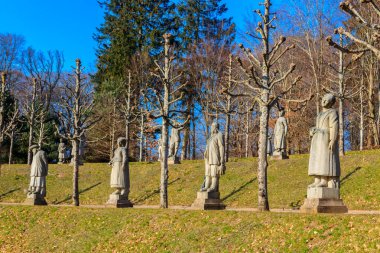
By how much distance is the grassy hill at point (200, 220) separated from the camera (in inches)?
459

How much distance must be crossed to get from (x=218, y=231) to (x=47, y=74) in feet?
152

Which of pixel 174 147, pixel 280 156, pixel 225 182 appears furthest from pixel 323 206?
pixel 174 147

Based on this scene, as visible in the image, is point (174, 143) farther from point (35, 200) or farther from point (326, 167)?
point (326, 167)

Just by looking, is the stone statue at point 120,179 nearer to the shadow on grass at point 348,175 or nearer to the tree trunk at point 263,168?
the tree trunk at point 263,168

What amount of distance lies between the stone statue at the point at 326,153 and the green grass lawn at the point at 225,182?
20.5 ft

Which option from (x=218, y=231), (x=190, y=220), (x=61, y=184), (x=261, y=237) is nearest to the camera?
(x=261, y=237)

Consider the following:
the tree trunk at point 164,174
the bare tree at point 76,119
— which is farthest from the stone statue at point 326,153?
the bare tree at point 76,119

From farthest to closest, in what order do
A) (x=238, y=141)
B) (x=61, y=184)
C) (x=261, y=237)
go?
1. (x=238, y=141)
2. (x=61, y=184)
3. (x=261, y=237)

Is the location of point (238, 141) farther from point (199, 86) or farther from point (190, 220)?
point (190, 220)

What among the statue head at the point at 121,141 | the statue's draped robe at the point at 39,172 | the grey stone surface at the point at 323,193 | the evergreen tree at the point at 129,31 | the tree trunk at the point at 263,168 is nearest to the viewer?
the grey stone surface at the point at 323,193

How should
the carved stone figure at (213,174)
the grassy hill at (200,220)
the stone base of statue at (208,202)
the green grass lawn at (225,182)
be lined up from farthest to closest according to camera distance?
the green grass lawn at (225,182)
the carved stone figure at (213,174)
the stone base of statue at (208,202)
the grassy hill at (200,220)

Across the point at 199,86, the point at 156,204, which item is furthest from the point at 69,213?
the point at 199,86

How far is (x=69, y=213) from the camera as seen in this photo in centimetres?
1853

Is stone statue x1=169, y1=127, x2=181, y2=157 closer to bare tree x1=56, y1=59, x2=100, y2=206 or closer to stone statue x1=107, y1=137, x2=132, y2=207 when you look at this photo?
bare tree x1=56, y1=59, x2=100, y2=206
